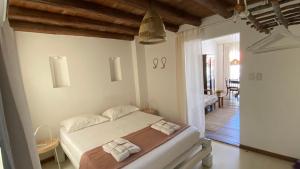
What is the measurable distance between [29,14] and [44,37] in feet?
2.59

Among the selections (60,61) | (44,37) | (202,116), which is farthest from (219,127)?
(44,37)

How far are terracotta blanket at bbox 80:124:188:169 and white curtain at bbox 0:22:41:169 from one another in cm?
101

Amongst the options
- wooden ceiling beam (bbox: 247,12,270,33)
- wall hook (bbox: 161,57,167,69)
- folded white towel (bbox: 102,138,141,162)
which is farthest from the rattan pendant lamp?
wall hook (bbox: 161,57,167,69)

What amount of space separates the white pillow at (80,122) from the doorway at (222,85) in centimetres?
235

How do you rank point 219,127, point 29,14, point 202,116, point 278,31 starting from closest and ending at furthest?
point 278,31
point 29,14
point 202,116
point 219,127

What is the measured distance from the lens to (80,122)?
2.91 metres

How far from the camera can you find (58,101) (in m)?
3.08

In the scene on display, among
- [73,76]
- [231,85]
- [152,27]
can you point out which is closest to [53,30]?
[73,76]

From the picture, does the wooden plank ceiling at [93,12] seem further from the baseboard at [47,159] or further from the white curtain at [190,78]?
the baseboard at [47,159]

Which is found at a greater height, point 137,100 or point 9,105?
point 9,105

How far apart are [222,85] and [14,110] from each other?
7561mm

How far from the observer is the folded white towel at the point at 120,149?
184 centimetres

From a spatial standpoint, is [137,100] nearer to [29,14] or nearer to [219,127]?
[219,127]

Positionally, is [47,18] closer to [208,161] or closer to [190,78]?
[190,78]
